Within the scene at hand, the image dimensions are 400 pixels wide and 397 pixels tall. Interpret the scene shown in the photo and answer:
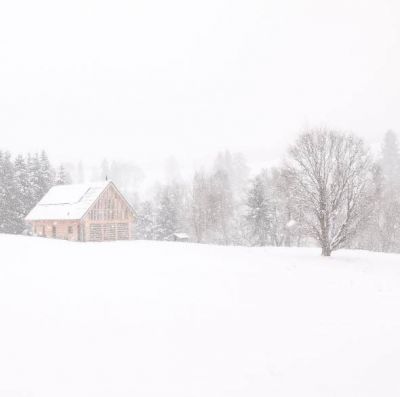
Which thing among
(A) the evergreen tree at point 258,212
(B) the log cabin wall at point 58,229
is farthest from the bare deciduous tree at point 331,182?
(B) the log cabin wall at point 58,229

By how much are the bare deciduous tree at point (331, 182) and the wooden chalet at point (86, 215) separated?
23.6 meters

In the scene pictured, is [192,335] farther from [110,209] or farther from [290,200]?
[110,209]

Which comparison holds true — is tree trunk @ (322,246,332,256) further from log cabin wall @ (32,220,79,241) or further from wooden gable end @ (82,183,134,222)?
log cabin wall @ (32,220,79,241)

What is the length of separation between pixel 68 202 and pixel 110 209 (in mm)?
5066

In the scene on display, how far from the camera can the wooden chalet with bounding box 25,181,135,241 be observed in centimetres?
4128

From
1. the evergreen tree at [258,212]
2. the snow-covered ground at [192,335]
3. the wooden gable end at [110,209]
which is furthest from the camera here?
the evergreen tree at [258,212]

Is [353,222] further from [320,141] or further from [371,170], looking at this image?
[320,141]

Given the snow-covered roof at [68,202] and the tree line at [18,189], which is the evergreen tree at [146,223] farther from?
the snow-covered roof at [68,202]

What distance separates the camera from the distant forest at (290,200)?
1035 inches

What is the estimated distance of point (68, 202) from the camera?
43656mm

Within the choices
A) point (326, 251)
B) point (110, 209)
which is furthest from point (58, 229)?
point (326, 251)

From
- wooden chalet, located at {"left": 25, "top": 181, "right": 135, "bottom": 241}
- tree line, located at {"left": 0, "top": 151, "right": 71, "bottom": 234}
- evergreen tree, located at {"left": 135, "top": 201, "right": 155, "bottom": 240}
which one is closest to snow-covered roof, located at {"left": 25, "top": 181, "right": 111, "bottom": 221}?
wooden chalet, located at {"left": 25, "top": 181, "right": 135, "bottom": 241}

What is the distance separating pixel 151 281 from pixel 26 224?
4622cm

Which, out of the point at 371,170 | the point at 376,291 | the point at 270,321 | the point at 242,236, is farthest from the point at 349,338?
the point at 242,236
